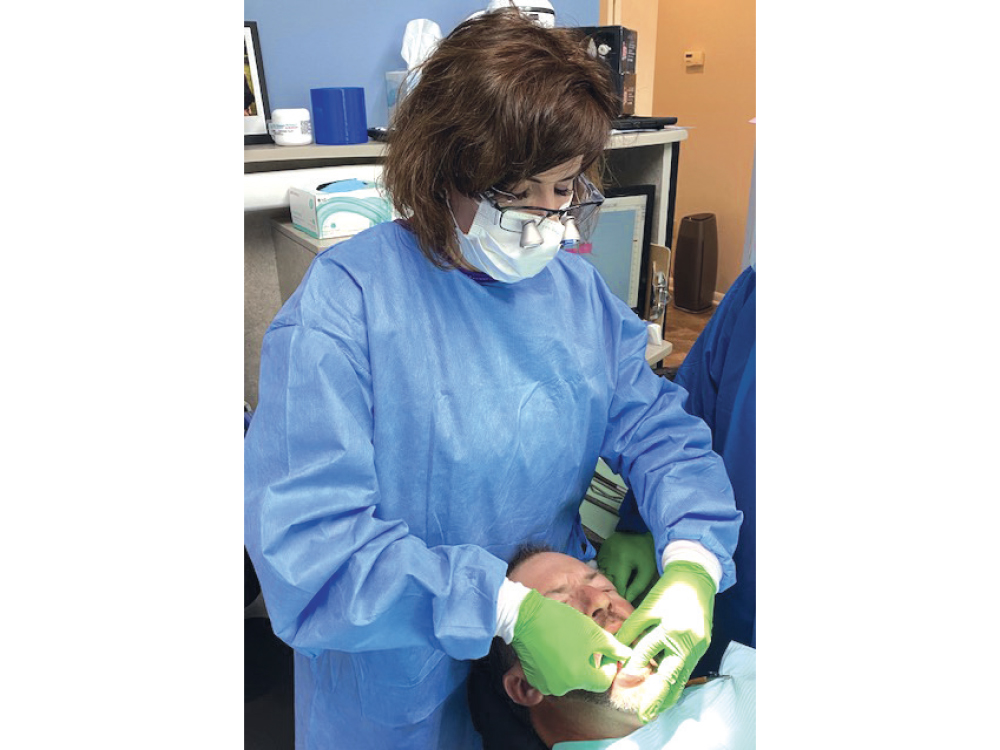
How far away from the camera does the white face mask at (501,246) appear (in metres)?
1.08

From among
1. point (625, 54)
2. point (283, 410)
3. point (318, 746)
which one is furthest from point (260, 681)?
point (625, 54)

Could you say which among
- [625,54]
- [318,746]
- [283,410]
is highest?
[625,54]

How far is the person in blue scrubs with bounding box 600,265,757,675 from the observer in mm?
1247

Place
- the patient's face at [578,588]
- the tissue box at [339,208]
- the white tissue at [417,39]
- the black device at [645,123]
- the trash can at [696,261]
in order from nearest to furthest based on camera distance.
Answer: the patient's face at [578,588]
the tissue box at [339,208]
the white tissue at [417,39]
the black device at [645,123]
the trash can at [696,261]

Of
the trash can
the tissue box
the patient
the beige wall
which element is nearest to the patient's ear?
the patient

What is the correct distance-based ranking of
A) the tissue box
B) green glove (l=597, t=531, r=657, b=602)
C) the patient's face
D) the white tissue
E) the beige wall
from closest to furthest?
the patient's face < green glove (l=597, t=531, r=657, b=602) < the tissue box < the white tissue < the beige wall

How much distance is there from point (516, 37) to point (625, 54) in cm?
156

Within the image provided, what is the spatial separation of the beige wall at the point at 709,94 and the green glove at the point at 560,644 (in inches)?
185

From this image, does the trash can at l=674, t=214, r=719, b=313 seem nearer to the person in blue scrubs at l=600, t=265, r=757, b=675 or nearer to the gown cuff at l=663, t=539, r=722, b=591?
the person in blue scrubs at l=600, t=265, r=757, b=675

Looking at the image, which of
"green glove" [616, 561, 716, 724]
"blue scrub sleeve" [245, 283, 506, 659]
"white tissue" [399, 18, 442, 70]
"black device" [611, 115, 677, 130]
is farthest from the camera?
"black device" [611, 115, 677, 130]

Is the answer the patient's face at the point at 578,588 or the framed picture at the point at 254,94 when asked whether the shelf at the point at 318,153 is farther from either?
the patient's face at the point at 578,588

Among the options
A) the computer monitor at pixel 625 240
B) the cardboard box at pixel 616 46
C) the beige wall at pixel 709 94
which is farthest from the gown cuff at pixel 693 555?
the beige wall at pixel 709 94

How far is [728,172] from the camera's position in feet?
18.3
